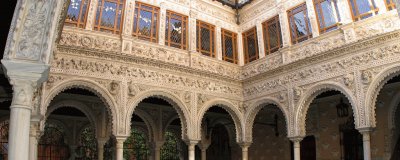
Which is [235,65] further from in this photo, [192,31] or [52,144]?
[52,144]

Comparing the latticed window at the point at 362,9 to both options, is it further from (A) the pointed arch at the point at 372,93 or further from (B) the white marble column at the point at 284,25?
(B) the white marble column at the point at 284,25

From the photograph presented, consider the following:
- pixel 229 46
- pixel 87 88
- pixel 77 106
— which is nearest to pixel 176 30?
pixel 229 46

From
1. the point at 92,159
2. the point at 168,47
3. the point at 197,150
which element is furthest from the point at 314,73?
the point at 92,159

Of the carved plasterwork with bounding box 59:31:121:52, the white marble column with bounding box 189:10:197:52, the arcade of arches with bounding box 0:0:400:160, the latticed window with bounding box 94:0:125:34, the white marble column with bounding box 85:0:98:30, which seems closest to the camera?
the arcade of arches with bounding box 0:0:400:160

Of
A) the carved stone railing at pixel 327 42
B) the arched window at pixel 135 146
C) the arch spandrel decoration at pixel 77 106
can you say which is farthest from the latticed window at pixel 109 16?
the arched window at pixel 135 146

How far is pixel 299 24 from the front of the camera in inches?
533

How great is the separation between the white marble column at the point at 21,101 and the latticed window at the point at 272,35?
9.97m

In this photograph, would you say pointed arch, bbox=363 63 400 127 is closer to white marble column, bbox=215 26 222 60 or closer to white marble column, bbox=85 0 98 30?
white marble column, bbox=215 26 222 60

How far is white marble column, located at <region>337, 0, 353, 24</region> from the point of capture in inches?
468

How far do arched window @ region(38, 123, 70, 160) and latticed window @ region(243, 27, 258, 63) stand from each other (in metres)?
8.62

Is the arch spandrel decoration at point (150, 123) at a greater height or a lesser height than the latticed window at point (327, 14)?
lesser

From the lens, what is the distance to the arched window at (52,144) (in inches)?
680

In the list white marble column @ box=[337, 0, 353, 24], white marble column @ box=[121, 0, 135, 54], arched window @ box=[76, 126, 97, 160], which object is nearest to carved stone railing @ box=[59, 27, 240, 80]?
white marble column @ box=[121, 0, 135, 54]

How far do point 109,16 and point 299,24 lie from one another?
634 cm
